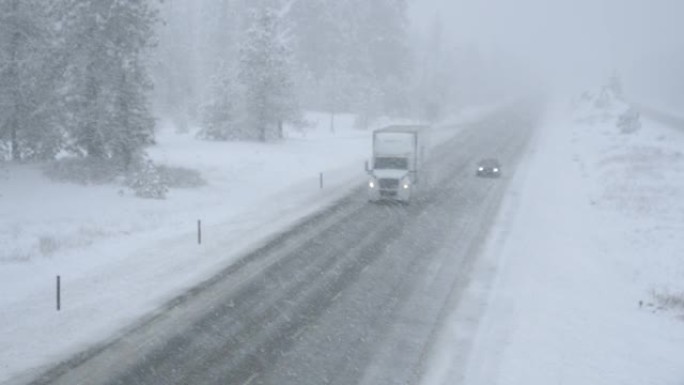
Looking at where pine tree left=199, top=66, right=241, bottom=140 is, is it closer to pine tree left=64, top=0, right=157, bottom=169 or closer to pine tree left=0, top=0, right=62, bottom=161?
pine tree left=64, top=0, right=157, bottom=169

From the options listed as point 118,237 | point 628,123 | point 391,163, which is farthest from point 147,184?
point 628,123

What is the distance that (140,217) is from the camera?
87.8ft

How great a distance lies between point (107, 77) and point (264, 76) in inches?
708

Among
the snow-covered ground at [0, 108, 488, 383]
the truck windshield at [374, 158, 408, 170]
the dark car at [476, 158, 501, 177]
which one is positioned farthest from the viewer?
the dark car at [476, 158, 501, 177]

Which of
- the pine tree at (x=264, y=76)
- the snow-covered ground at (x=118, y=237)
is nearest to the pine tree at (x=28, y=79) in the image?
the snow-covered ground at (x=118, y=237)

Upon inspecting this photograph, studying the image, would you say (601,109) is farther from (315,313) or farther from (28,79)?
(315,313)

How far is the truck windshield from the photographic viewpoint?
31.2m

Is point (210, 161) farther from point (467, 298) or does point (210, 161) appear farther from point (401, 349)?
point (401, 349)

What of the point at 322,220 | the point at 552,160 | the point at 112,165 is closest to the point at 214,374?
the point at 322,220

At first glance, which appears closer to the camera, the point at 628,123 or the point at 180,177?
the point at 180,177

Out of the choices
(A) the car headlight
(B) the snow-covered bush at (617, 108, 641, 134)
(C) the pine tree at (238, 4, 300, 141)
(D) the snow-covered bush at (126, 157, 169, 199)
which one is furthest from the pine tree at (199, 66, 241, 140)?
(B) the snow-covered bush at (617, 108, 641, 134)

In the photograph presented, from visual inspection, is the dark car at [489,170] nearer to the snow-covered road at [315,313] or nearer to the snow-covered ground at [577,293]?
the snow-covered ground at [577,293]

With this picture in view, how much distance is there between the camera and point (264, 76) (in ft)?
162

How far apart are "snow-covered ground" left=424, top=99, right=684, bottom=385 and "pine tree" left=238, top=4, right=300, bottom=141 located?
2059cm
